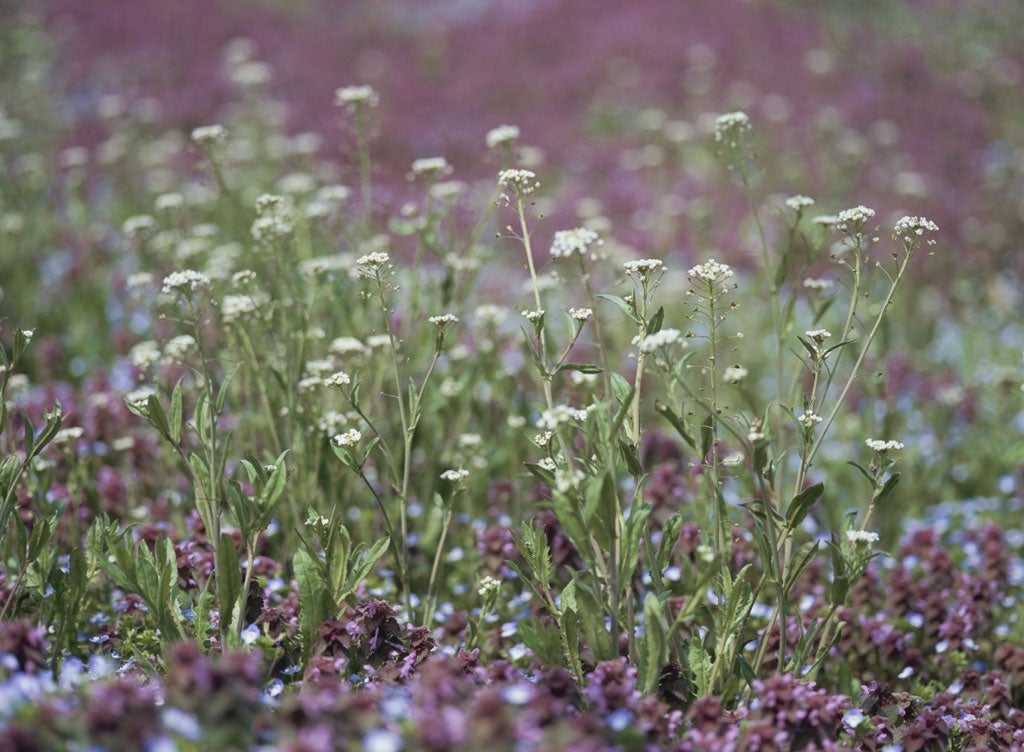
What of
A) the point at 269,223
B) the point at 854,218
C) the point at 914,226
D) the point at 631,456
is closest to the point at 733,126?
the point at 854,218

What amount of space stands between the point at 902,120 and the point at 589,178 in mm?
4091

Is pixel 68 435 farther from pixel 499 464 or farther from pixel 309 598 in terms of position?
pixel 499 464

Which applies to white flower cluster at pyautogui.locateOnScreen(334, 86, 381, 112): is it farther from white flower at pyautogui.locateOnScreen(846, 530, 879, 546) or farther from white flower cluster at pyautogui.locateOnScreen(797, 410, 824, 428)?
Answer: white flower at pyautogui.locateOnScreen(846, 530, 879, 546)

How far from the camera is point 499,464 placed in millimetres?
4383

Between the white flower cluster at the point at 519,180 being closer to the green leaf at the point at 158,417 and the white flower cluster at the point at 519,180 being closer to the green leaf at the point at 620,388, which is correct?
the green leaf at the point at 620,388

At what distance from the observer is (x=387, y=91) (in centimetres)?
1318

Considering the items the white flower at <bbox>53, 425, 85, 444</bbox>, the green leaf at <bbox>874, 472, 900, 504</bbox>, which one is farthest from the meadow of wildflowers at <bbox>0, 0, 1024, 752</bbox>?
the white flower at <bbox>53, 425, 85, 444</bbox>

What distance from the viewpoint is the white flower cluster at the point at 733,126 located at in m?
3.16

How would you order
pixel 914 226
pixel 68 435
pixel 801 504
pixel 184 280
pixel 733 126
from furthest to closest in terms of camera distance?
pixel 68 435, pixel 733 126, pixel 184 280, pixel 914 226, pixel 801 504

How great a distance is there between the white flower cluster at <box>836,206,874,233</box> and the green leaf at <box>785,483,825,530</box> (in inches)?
31.4

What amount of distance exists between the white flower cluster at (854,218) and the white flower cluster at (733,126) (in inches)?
22.5

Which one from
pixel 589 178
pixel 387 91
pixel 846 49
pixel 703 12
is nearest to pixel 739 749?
pixel 589 178

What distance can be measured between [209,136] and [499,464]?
1939 millimetres

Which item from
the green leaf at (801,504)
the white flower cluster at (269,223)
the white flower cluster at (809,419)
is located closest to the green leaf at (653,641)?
the green leaf at (801,504)
